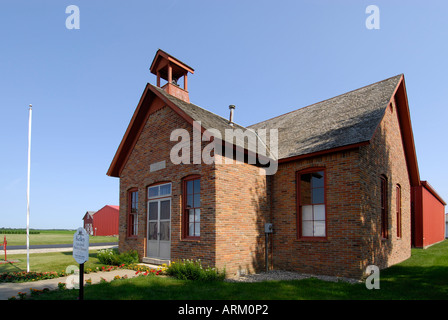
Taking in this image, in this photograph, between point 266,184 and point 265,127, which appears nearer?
point 266,184

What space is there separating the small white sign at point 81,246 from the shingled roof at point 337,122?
761 centimetres

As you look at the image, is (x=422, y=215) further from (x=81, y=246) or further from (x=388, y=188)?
(x=81, y=246)

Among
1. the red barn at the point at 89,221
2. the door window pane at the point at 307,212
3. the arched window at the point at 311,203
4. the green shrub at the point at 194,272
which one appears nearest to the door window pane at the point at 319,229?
the arched window at the point at 311,203

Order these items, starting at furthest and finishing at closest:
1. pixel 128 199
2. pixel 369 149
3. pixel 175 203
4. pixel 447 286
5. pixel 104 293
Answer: pixel 128 199 < pixel 175 203 < pixel 369 149 < pixel 447 286 < pixel 104 293

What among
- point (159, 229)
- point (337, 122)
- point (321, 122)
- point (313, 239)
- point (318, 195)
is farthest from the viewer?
point (321, 122)

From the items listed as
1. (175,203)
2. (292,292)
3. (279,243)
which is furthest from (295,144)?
(292,292)

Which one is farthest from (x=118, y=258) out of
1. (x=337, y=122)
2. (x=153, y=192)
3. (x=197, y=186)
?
(x=337, y=122)

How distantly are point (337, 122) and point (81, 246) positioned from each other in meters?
9.89

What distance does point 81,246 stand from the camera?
253 inches

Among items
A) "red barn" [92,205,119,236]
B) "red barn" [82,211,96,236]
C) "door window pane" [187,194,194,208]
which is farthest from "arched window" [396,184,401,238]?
"red barn" [82,211,96,236]

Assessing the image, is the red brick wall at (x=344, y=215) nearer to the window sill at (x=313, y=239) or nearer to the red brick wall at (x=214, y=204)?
the window sill at (x=313, y=239)
